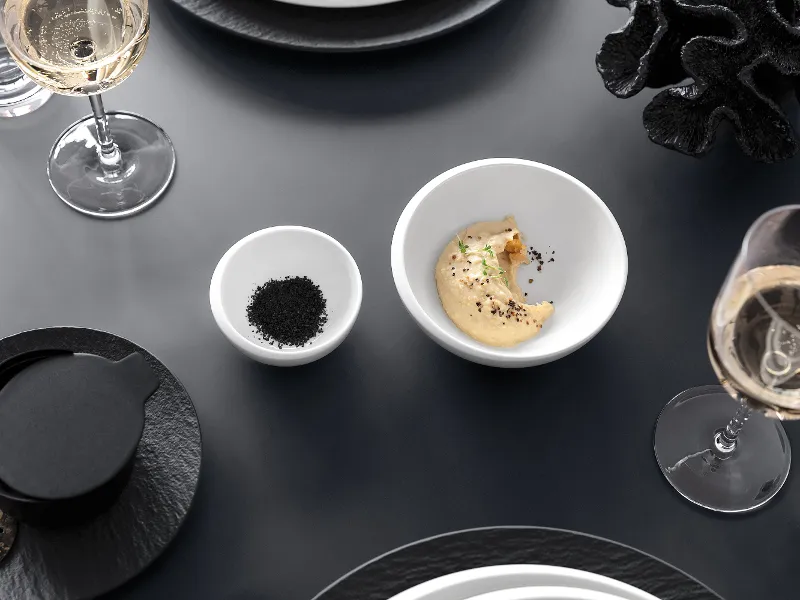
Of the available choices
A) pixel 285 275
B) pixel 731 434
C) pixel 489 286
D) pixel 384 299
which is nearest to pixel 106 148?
pixel 285 275

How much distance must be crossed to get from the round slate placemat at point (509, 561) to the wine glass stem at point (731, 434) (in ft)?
0.71

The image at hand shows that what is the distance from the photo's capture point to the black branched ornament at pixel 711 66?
1.10 m

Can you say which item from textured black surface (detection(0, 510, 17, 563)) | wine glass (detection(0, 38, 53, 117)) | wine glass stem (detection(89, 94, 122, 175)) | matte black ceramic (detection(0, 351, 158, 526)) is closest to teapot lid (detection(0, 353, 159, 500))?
matte black ceramic (detection(0, 351, 158, 526))

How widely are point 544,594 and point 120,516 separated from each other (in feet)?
1.43

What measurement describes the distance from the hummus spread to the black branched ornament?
8.5 inches

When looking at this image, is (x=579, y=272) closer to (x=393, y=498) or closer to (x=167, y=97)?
(x=393, y=498)

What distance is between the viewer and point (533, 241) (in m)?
1.19

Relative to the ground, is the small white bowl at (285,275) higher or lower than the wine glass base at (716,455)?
lower

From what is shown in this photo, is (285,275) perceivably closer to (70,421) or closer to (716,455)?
(70,421)

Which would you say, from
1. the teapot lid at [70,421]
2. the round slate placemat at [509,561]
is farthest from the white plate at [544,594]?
the teapot lid at [70,421]

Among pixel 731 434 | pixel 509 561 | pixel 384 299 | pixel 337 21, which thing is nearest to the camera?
pixel 509 561

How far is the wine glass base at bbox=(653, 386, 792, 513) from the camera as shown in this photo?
105 cm

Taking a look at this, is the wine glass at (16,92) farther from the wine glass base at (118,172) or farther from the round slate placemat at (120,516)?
the round slate placemat at (120,516)

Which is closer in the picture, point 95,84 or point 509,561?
point 509,561
